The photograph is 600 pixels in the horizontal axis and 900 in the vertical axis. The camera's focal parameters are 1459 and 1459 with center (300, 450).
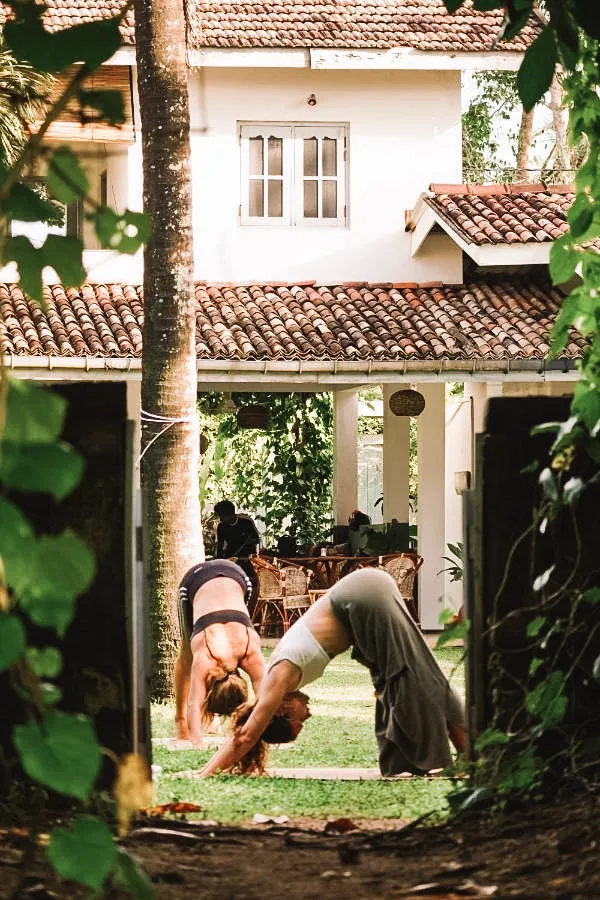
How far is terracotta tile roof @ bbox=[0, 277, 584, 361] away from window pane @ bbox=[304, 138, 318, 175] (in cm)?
139

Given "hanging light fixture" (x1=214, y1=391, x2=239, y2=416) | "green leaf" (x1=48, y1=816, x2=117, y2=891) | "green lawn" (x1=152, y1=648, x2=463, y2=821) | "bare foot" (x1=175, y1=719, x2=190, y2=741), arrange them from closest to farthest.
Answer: "green leaf" (x1=48, y1=816, x2=117, y2=891)
"green lawn" (x1=152, y1=648, x2=463, y2=821)
"bare foot" (x1=175, y1=719, x2=190, y2=741)
"hanging light fixture" (x1=214, y1=391, x2=239, y2=416)

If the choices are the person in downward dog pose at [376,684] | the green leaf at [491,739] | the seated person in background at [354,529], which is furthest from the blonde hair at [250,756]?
the seated person in background at [354,529]

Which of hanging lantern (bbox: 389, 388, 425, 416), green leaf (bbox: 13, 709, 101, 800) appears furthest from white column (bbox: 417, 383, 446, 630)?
green leaf (bbox: 13, 709, 101, 800)

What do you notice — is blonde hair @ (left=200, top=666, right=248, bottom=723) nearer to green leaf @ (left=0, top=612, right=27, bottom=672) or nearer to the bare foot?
the bare foot

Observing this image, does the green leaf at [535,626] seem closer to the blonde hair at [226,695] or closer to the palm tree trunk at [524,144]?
the blonde hair at [226,695]

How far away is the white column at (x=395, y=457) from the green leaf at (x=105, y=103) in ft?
49.3

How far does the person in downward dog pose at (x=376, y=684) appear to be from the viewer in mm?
6117

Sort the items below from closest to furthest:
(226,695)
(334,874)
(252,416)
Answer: (334,874), (226,695), (252,416)

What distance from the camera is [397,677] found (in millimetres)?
6191

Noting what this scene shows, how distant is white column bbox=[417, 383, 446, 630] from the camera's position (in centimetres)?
1577

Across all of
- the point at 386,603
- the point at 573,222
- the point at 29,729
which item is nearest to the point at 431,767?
the point at 386,603

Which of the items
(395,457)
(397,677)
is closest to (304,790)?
(397,677)

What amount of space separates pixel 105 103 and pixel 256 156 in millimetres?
14558

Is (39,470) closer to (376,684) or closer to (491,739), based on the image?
(491,739)
